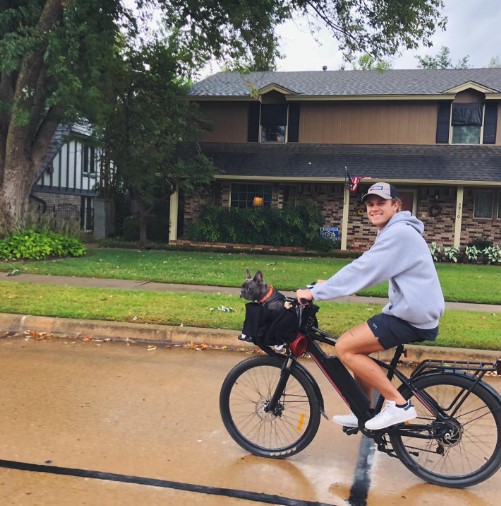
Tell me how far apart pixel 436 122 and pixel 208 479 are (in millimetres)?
18663

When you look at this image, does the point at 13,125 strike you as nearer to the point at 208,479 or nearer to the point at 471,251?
the point at 208,479

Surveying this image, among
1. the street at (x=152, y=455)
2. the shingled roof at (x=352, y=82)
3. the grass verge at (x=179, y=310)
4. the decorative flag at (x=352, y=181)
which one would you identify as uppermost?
the shingled roof at (x=352, y=82)

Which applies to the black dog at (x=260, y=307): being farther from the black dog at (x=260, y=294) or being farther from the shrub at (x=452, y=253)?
the shrub at (x=452, y=253)

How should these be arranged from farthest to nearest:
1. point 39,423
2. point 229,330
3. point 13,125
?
point 13,125 < point 229,330 < point 39,423

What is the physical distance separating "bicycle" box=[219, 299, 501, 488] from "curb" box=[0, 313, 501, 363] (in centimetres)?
269

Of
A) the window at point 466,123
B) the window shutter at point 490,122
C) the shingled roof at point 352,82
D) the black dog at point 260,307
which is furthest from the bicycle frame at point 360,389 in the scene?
the window shutter at point 490,122

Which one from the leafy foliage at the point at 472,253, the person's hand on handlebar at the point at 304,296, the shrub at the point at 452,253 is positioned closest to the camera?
the person's hand on handlebar at the point at 304,296

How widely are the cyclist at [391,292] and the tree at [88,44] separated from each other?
35.4ft

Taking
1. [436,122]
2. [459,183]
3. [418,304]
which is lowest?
[418,304]

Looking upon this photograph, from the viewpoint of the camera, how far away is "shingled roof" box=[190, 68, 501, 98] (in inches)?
797

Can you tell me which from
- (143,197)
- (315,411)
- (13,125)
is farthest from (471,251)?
(315,411)

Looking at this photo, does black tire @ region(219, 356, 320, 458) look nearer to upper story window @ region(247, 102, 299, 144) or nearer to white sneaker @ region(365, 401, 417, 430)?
white sneaker @ region(365, 401, 417, 430)

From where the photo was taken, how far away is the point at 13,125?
46.8ft

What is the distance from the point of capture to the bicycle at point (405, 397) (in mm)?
3326
